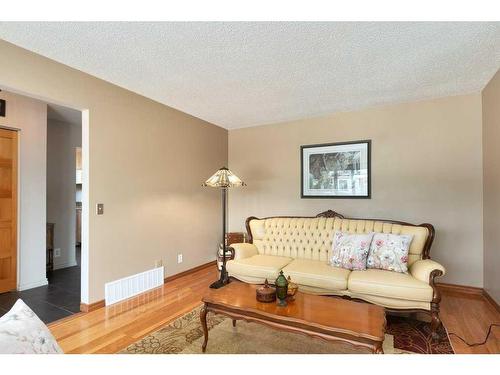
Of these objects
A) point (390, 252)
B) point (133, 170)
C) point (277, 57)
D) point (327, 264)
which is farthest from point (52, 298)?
point (390, 252)

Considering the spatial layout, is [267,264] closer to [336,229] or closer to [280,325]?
[336,229]

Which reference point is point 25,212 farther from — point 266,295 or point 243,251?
point 266,295

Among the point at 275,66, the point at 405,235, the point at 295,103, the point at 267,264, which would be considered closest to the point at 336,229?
the point at 405,235

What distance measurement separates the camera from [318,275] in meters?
2.63

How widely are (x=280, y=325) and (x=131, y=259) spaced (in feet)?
7.10

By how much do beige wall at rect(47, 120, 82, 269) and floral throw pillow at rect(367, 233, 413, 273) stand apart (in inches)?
186

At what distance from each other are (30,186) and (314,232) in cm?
383

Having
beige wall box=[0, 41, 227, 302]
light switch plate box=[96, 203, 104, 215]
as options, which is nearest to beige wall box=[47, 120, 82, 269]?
beige wall box=[0, 41, 227, 302]

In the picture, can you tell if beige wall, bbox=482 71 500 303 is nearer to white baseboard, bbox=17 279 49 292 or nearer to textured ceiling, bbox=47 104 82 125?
textured ceiling, bbox=47 104 82 125

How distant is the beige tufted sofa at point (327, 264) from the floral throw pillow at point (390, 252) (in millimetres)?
Result: 85

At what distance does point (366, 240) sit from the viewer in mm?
2801

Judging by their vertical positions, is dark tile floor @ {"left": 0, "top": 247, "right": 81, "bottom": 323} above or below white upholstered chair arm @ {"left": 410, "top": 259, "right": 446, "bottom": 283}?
below

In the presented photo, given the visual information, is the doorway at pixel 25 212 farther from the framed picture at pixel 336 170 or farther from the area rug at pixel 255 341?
the framed picture at pixel 336 170

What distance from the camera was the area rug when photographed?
1.97 metres
